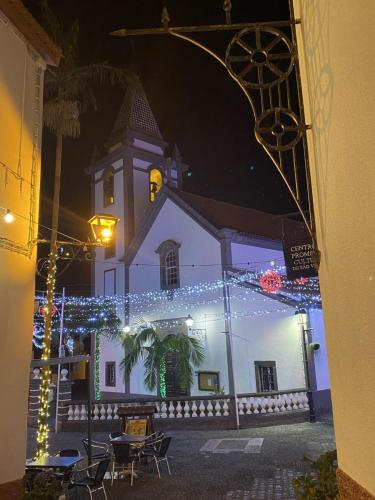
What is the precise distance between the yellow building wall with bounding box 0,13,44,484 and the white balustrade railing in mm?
9715

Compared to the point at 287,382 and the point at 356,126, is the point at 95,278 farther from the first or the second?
the point at 356,126

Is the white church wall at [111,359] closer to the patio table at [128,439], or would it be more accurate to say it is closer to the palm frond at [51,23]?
the patio table at [128,439]

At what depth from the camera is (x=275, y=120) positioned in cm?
380

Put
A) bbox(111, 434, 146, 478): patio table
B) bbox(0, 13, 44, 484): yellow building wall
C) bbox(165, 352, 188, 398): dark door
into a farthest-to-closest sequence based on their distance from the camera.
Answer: bbox(165, 352, 188, 398): dark door, bbox(111, 434, 146, 478): patio table, bbox(0, 13, 44, 484): yellow building wall

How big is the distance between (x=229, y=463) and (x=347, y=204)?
8969 mm

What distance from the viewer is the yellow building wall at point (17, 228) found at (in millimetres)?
6000

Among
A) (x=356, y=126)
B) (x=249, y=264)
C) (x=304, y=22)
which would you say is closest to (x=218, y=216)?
(x=249, y=264)

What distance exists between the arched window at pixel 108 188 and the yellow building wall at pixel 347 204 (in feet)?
77.8

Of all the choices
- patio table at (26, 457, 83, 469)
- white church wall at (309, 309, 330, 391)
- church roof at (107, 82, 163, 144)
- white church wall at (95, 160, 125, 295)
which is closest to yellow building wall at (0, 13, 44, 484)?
patio table at (26, 457, 83, 469)

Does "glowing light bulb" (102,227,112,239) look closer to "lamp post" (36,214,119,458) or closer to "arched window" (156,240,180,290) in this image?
"lamp post" (36,214,119,458)

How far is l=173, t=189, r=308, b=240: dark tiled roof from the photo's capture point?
21031 millimetres

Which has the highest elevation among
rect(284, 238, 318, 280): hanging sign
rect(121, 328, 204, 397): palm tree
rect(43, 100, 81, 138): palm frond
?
rect(43, 100, 81, 138): palm frond

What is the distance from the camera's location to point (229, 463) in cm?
1025

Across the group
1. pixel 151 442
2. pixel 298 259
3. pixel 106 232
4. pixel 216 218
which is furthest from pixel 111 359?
pixel 106 232
